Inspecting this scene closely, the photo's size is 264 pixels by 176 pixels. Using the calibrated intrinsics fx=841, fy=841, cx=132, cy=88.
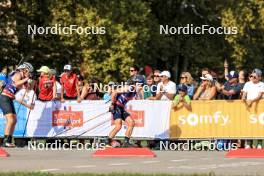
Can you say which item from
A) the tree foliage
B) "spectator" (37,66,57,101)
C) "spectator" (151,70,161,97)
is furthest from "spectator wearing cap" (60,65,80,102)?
the tree foliage

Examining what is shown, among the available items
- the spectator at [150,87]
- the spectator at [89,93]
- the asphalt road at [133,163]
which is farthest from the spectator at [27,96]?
the spectator at [150,87]

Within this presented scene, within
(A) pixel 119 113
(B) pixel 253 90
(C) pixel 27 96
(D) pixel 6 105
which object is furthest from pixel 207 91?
(D) pixel 6 105

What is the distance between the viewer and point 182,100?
2133cm

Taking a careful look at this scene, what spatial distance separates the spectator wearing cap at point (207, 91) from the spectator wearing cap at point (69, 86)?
3154 mm

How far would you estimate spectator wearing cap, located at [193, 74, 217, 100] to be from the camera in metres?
21.7

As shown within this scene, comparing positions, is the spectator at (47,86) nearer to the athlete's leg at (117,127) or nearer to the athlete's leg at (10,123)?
the athlete's leg at (10,123)

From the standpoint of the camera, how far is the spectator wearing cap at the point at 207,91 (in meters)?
21.7

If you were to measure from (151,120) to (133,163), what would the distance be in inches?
195

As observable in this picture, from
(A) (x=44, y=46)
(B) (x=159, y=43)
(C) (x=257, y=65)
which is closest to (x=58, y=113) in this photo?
(A) (x=44, y=46)

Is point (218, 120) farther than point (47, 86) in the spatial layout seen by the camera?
No

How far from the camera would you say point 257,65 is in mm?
48469

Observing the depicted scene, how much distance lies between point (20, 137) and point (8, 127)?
1846 mm

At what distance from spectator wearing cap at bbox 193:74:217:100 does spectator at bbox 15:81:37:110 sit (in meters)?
4.19

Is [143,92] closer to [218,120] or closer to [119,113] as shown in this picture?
[218,120]
